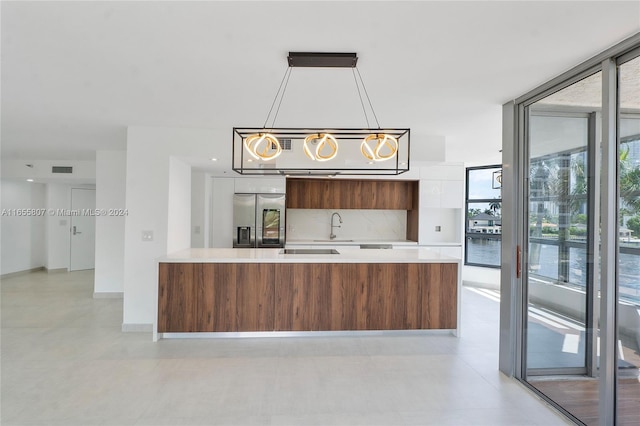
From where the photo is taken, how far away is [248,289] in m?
4.04

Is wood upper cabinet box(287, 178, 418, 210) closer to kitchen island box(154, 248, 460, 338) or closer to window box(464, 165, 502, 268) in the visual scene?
window box(464, 165, 502, 268)

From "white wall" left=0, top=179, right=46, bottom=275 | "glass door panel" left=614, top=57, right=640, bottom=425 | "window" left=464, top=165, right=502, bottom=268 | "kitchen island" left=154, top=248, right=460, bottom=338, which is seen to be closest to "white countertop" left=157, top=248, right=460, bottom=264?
"kitchen island" left=154, top=248, right=460, bottom=338

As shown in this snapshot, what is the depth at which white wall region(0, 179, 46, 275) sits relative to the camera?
7406 mm

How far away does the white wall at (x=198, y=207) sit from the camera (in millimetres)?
5934

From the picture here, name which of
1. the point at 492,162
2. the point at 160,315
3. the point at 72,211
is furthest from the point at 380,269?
the point at 72,211

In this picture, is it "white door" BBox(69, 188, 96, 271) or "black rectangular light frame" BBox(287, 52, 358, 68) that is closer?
"black rectangular light frame" BBox(287, 52, 358, 68)

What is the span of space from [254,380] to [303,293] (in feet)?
4.08

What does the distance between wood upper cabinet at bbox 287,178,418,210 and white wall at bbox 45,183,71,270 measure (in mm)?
5560

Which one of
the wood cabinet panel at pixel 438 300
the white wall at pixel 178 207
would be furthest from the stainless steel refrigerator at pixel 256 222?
the wood cabinet panel at pixel 438 300

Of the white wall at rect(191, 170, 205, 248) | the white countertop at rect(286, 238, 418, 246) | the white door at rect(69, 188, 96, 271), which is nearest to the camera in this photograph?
the white wall at rect(191, 170, 205, 248)

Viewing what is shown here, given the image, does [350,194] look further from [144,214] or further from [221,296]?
[144,214]

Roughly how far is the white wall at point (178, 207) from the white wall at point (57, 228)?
5.17 metres

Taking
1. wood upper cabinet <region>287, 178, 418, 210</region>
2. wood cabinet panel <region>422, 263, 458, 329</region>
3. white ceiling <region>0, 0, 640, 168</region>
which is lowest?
wood cabinet panel <region>422, 263, 458, 329</region>

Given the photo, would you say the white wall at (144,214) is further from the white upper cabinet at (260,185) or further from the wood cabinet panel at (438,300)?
the wood cabinet panel at (438,300)
